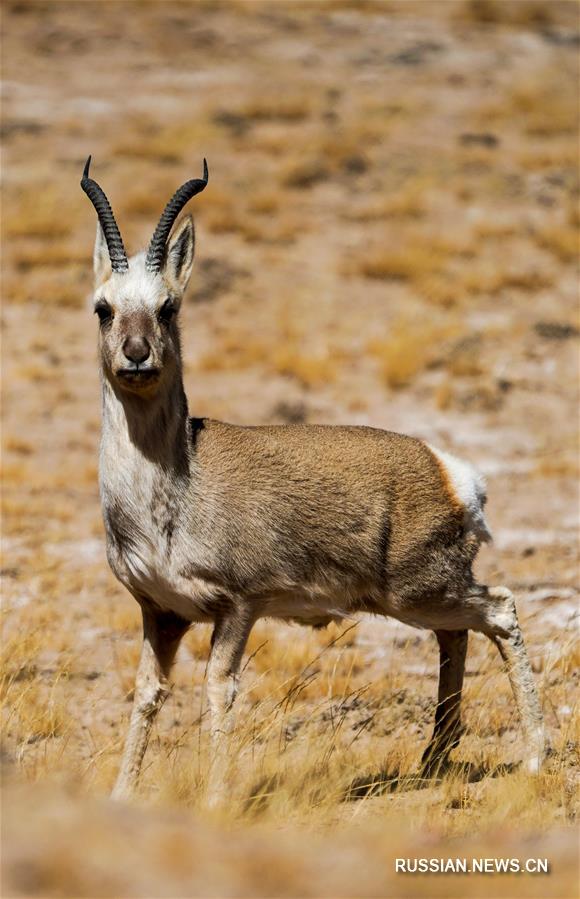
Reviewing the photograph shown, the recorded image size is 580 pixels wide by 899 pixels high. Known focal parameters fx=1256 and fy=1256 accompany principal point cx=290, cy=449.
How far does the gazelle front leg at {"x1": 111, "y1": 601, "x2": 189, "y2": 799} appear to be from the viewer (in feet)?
19.3

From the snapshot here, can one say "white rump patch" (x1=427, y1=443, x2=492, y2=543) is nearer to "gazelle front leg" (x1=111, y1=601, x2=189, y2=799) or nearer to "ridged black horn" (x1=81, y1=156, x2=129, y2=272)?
"gazelle front leg" (x1=111, y1=601, x2=189, y2=799)

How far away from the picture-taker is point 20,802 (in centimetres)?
371

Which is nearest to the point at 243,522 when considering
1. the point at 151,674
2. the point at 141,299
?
the point at 151,674

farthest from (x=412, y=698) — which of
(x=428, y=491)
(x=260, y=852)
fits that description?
(x=260, y=852)

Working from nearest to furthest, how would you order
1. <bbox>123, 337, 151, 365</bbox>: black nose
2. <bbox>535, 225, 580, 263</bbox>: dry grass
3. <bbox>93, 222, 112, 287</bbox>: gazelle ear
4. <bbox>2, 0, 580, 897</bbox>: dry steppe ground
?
1. <bbox>2, 0, 580, 897</bbox>: dry steppe ground
2. <bbox>123, 337, 151, 365</bbox>: black nose
3. <bbox>93, 222, 112, 287</bbox>: gazelle ear
4. <bbox>535, 225, 580, 263</bbox>: dry grass

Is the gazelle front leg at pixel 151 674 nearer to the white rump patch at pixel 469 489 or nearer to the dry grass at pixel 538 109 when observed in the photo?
the white rump patch at pixel 469 489

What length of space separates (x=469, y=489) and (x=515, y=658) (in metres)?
0.92

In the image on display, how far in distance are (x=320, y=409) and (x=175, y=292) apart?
8.00 metres

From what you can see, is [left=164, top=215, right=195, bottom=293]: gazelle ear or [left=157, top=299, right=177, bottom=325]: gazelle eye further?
Result: [left=164, top=215, right=195, bottom=293]: gazelle ear

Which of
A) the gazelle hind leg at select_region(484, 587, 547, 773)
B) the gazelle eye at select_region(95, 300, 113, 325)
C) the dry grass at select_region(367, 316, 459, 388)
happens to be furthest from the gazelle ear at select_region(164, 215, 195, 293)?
the dry grass at select_region(367, 316, 459, 388)

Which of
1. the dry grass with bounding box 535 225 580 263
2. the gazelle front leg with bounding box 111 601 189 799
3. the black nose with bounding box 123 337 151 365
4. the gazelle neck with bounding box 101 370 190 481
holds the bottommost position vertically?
the dry grass with bounding box 535 225 580 263

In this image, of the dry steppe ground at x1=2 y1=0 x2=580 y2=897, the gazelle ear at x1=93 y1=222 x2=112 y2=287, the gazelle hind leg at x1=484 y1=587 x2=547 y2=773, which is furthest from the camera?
the gazelle hind leg at x1=484 y1=587 x2=547 y2=773

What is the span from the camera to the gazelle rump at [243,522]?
18.9 feet

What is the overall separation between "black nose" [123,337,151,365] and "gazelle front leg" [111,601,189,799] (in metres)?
1.20
